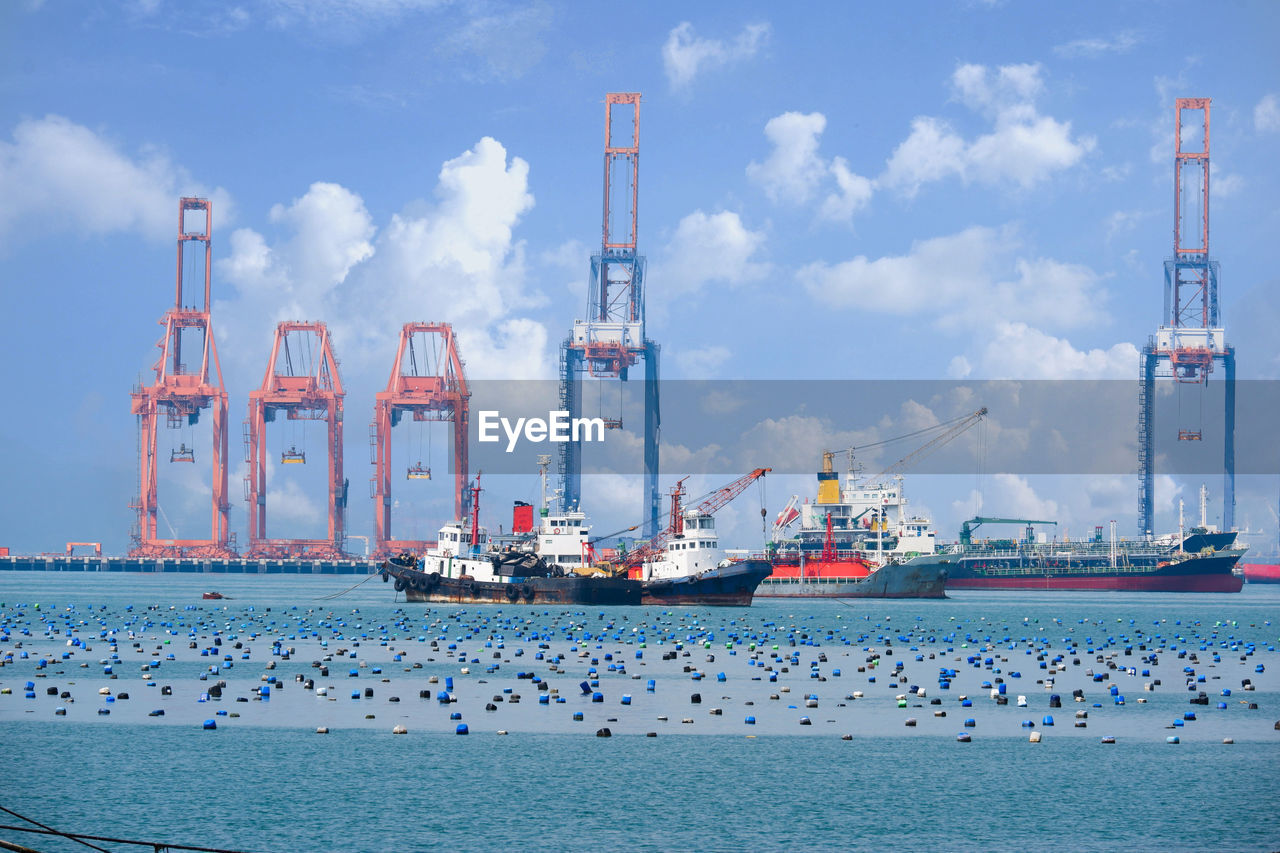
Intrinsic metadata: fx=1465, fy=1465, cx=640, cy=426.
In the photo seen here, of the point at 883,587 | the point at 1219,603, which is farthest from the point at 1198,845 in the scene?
the point at 1219,603

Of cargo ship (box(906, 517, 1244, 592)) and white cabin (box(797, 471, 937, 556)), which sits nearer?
white cabin (box(797, 471, 937, 556))

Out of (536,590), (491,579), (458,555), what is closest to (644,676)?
(536,590)

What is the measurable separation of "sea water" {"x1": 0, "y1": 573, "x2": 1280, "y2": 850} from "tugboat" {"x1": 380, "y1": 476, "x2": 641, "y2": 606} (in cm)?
3879

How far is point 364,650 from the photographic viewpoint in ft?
244

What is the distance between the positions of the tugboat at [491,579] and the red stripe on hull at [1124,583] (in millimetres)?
85169

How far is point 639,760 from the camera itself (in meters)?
40.5

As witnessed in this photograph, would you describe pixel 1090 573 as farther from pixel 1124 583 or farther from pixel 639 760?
pixel 639 760

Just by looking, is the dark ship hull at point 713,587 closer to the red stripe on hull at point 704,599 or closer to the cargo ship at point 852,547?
the red stripe on hull at point 704,599

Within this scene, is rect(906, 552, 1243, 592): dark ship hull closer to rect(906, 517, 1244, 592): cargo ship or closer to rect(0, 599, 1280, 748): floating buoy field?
rect(906, 517, 1244, 592): cargo ship

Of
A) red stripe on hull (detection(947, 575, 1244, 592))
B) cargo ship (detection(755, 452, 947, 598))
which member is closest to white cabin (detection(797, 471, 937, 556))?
cargo ship (detection(755, 452, 947, 598))

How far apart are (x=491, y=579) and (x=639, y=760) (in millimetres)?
75707

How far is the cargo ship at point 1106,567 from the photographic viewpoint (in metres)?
186

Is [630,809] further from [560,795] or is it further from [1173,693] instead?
[1173,693]

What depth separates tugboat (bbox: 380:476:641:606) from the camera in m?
113
